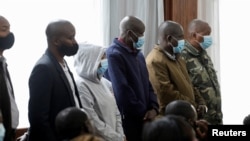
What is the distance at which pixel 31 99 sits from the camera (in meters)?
3.23

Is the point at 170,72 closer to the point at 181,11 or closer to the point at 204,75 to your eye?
the point at 204,75

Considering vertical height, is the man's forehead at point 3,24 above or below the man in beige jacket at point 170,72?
above

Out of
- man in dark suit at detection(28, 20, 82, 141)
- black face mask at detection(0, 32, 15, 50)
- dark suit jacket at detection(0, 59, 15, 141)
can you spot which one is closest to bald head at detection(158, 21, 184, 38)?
man in dark suit at detection(28, 20, 82, 141)

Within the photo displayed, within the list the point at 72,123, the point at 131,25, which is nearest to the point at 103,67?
the point at 131,25

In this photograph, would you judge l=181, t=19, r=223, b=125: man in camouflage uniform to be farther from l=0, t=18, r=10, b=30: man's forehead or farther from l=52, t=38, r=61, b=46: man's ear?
l=0, t=18, r=10, b=30: man's forehead

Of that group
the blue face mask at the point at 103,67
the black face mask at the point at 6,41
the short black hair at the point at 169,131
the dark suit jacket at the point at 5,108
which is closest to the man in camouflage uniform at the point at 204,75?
the blue face mask at the point at 103,67

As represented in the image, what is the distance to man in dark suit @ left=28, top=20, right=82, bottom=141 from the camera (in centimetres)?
320

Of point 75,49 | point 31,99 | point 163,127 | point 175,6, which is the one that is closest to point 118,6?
point 175,6

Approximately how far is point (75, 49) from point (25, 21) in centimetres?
116

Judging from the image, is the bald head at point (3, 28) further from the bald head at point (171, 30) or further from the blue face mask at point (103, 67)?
the bald head at point (171, 30)

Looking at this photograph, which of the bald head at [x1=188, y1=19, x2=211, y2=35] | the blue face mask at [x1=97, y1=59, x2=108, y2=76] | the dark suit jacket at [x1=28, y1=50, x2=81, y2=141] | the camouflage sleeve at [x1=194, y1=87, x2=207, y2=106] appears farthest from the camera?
the bald head at [x1=188, y1=19, x2=211, y2=35]

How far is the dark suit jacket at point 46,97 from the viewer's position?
3.20m

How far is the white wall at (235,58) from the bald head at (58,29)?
3.41 metres

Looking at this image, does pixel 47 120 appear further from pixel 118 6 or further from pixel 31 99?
pixel 118 6
